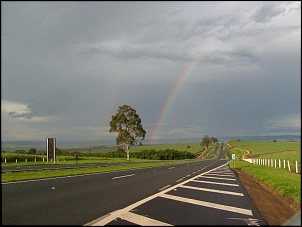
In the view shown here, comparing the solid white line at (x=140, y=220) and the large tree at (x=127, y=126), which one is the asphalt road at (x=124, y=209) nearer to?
the solid white line at (x=140, y=220)

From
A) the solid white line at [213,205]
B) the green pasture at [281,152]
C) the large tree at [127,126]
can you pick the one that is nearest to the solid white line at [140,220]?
the solid white line at [213,205]

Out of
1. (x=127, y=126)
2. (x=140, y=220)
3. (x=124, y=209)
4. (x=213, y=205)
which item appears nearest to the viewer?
(x=140, y=220)

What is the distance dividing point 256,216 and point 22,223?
5058 mm

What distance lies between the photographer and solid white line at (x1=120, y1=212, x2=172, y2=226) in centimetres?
672

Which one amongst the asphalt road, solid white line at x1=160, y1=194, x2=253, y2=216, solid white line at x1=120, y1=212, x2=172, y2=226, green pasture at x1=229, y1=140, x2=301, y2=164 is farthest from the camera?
solid white line at x1=160, y1=194, x2=253, y2=216

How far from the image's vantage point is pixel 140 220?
281 inches

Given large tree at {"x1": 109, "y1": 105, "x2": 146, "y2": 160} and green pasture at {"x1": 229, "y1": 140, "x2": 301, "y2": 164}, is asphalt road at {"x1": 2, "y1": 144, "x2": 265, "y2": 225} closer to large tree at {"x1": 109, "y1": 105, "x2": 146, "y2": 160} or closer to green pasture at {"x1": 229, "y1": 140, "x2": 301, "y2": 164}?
green pasture at {"x1": 229, "y1": 140, "x2": 301, "y2": 164}

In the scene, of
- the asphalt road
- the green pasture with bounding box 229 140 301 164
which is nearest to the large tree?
the green pasture with bounding box 229 140 301 164

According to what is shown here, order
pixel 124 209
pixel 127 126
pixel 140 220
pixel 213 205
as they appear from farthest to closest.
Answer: pixel 127 126
pixel 213 205
pixel 124 209
pixel 140 220

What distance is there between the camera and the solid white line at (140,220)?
6.72 meters

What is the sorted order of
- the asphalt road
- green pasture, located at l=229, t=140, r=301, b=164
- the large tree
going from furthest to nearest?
the large tree < the asphalt road < green pasture, located at l=229, t=140, r=301, b=164

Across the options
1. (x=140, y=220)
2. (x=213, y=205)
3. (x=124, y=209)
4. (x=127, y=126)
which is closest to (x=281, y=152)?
(x=127, y=126)

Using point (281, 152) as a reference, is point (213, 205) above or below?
above

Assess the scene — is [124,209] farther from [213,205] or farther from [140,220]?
[213,205]
